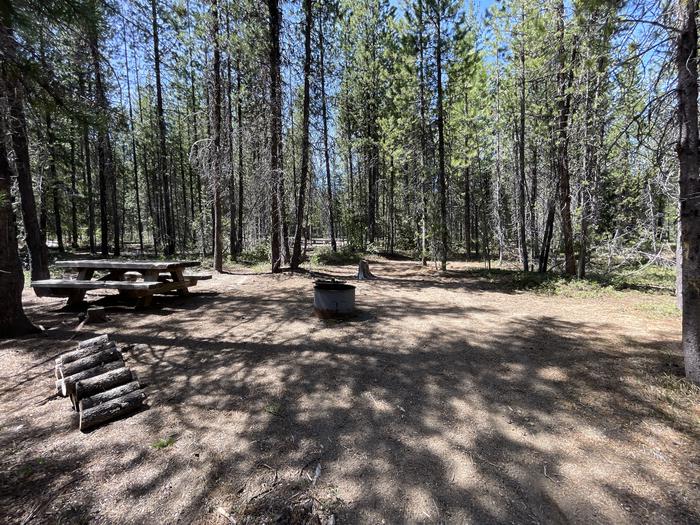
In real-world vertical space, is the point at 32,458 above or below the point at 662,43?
below

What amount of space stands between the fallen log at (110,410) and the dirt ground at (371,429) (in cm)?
11

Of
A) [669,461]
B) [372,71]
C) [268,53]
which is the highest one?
[372,71]

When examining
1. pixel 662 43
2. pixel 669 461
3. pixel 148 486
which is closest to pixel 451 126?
pixel 662 43

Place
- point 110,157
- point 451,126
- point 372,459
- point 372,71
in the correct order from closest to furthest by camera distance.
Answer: point 372,459
point 451,126
point 110,157
point 372,71

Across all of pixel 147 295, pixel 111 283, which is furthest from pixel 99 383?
pixel 111 283

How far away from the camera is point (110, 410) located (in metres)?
3.04

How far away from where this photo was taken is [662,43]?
11.1ft

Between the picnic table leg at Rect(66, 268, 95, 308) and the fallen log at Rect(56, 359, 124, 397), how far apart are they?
3.85 m

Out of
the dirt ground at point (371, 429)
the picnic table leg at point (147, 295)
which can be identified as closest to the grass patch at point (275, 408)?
the dirt ground at point (371, 429)

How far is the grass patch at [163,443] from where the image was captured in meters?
2.67

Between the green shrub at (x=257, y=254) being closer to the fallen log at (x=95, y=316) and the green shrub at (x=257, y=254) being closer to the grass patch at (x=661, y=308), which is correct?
the fallen log at (x=95, y=316)

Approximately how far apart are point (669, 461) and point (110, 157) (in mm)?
23046

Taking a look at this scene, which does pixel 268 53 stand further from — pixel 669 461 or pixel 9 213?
pixel 669 461

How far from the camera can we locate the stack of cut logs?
9.91ft
